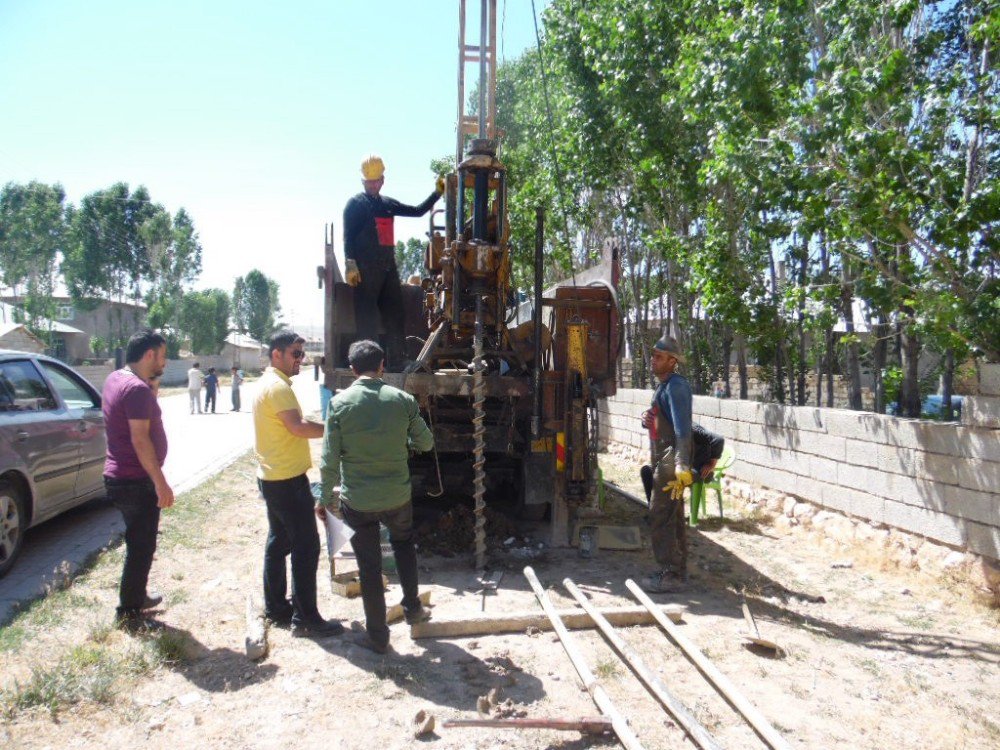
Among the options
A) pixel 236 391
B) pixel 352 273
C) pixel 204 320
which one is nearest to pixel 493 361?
pixel 352 273

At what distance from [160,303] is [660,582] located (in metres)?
50.0

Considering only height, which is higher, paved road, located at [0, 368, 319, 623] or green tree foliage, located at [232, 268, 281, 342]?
green tree foliage, located at [232, 268, 281, 342]

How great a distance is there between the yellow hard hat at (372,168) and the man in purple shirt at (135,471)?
288 cm

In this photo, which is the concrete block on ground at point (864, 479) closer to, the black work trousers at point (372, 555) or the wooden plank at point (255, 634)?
the black work trousers at point (372, 555)

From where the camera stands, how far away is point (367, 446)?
3830mm

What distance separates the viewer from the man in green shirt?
3.82 m

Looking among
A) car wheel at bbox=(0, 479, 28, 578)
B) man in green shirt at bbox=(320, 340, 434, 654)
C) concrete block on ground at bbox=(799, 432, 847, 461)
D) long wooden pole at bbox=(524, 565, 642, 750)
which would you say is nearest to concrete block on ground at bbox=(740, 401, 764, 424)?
concrete block on ground at bbox=(799, 432, 847, 461)

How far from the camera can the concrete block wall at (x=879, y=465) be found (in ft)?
16.2

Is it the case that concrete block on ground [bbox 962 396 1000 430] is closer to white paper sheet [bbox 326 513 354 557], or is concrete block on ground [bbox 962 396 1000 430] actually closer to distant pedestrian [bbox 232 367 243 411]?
white paper sheet [bbox 326 513 354 557]

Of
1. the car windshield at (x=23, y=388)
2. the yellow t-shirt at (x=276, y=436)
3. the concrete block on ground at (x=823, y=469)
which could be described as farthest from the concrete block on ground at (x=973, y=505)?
the car windshield at (x=23, y=388)

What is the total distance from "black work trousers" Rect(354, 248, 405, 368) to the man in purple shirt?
275 centimetres

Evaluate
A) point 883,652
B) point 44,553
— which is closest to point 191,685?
point 44,553

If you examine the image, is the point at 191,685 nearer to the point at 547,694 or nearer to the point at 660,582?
the point at 547,694

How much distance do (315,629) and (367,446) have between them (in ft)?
3.89
